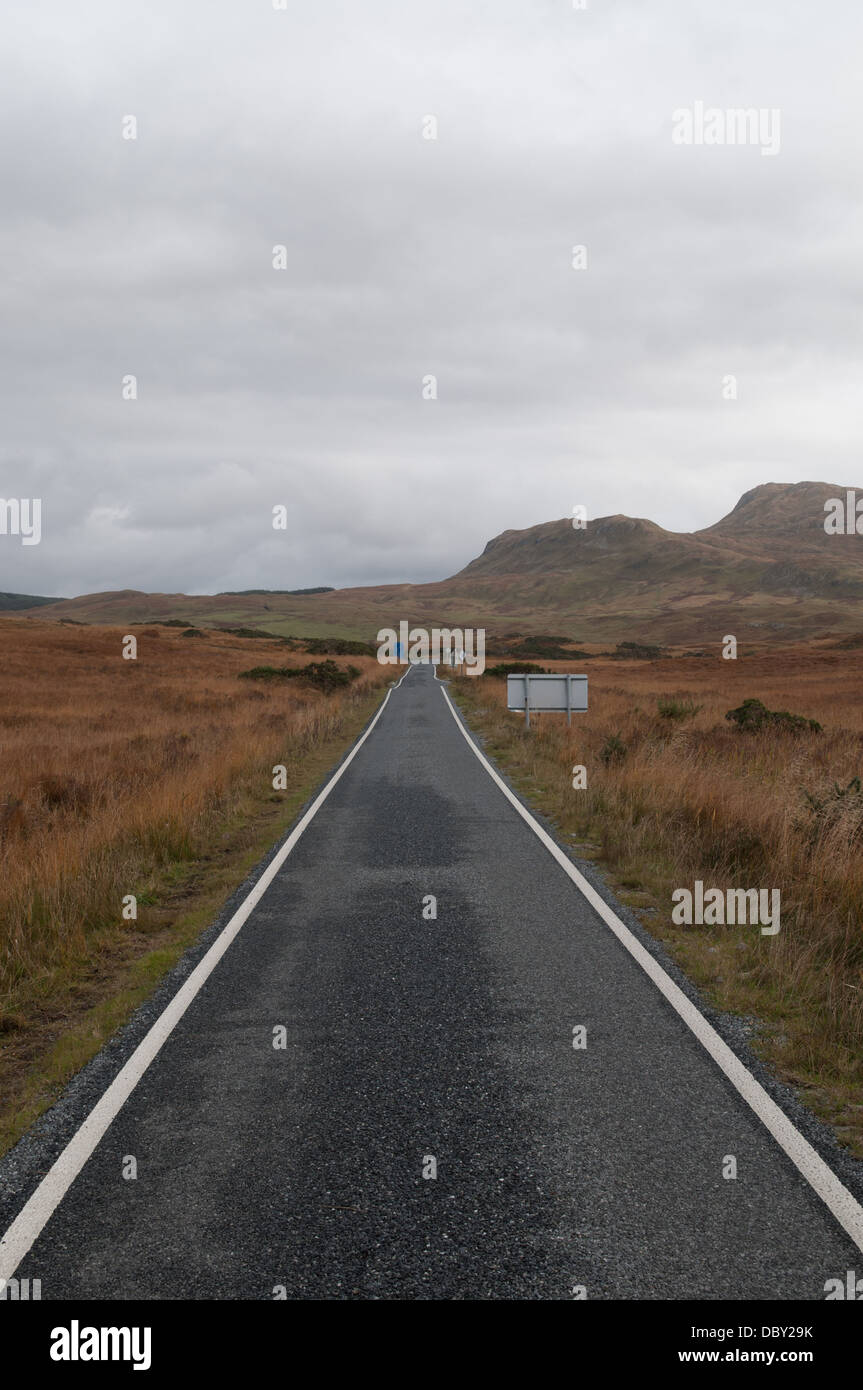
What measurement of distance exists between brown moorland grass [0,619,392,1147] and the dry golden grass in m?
0.02

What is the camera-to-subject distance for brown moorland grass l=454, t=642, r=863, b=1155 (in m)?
5.11

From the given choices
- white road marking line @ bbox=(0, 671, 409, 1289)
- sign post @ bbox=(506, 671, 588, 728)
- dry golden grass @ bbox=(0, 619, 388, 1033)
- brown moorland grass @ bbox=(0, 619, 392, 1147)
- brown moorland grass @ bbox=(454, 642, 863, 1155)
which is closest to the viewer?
white road marking line @ bbox=(0, 671, 409, 1289)

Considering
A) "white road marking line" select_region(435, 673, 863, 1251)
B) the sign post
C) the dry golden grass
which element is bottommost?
"white road marking line" select_region(435, 673, 863, 1251)

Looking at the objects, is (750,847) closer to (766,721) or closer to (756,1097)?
(756,1097)

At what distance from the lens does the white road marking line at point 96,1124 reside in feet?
10.7

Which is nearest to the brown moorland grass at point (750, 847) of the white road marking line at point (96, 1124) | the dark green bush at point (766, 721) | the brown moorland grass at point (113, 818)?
the dark green bush at point (766, 721)

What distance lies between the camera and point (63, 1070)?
4.70m

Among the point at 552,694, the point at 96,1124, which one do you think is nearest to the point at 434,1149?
the point at 96,1124

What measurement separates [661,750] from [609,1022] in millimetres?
11358

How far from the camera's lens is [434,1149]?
3842mm

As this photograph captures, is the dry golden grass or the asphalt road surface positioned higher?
the dry golden grass

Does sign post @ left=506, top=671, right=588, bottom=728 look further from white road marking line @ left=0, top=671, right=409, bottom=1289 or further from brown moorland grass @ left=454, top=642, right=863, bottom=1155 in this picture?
white road marking line @ left=0, top=671, right=409, bottom=1289

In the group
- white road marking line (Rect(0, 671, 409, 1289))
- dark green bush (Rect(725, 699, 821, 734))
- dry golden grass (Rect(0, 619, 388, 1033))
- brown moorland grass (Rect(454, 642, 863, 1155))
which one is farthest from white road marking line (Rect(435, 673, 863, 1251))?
dark green bush (Rect(725, 699, 821, 734))

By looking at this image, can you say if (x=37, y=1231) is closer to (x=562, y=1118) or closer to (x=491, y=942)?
(x=562, y=1118)
